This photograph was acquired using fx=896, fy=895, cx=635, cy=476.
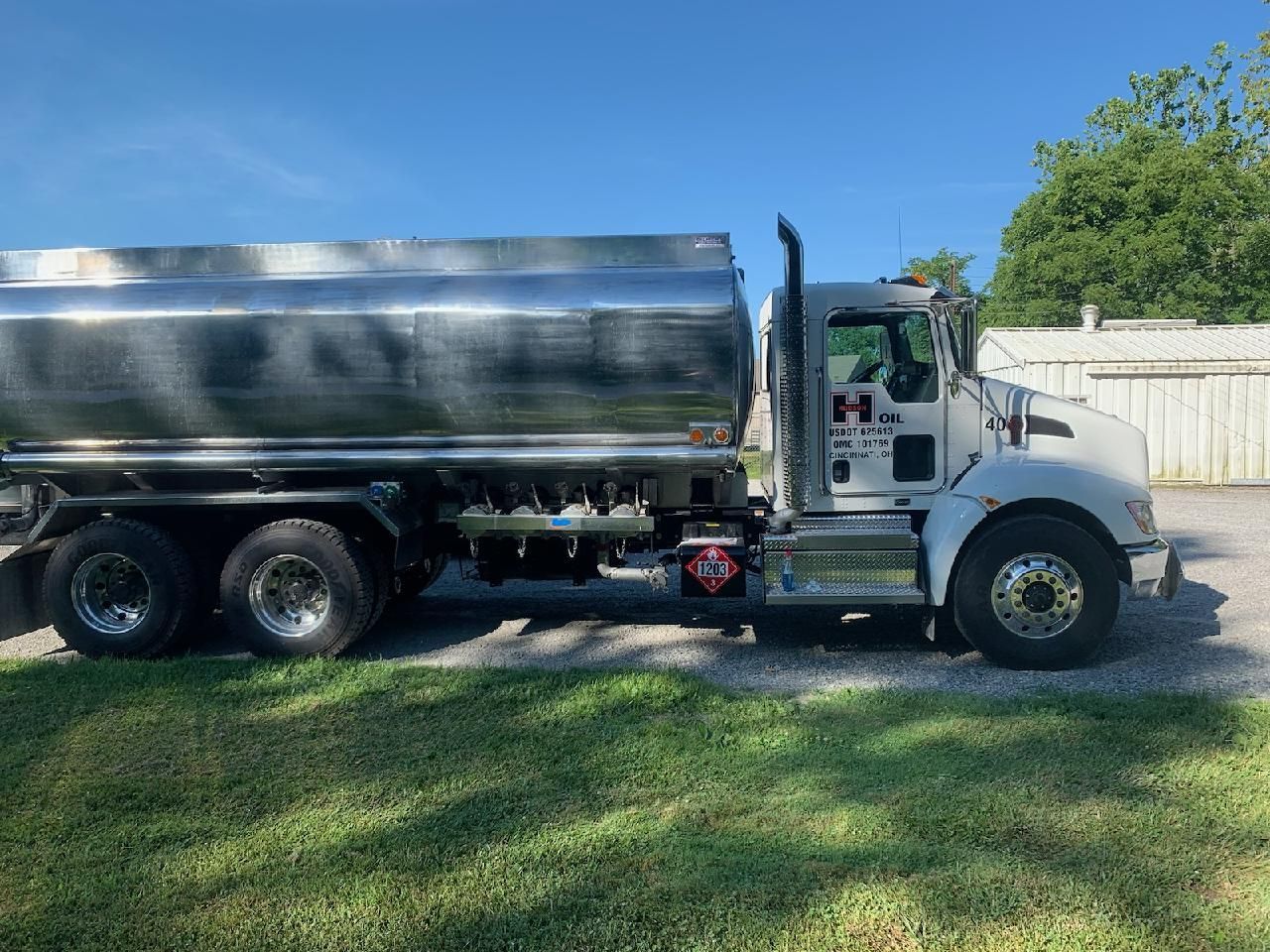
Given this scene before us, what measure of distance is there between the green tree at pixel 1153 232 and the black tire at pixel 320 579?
1307 inches

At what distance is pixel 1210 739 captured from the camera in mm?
4500

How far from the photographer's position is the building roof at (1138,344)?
18422 mm

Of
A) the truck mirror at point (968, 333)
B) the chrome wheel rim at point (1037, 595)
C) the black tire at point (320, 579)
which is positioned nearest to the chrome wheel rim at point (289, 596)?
the black tire at point (320, 579)

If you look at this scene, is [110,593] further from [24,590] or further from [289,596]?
[289,596]

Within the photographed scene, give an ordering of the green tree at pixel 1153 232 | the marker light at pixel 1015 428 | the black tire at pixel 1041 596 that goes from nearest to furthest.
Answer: the black tire at pixel 1041 596 → the marker light at pixel 1015 428 → the green tree at pixel 1153 232

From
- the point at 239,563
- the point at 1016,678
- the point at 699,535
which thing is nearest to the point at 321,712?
the point at 239,563

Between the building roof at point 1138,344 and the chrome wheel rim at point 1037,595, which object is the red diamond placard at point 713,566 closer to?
the chrome wheel rim at point 1037,595

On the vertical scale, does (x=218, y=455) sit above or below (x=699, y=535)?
above

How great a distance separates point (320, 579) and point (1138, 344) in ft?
61.6

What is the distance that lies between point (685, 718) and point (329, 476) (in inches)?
132

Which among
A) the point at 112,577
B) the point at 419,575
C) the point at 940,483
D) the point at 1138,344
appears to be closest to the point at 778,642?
the point at 940,483

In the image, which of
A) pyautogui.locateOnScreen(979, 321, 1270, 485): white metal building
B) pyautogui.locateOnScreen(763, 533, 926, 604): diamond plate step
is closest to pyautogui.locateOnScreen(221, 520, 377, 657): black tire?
pyautogui.locateOnScreen(763, 533, 926, 604): diamond plate step

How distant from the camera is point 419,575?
26.5ft

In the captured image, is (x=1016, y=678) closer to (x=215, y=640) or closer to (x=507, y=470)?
(x=507, y=470)
